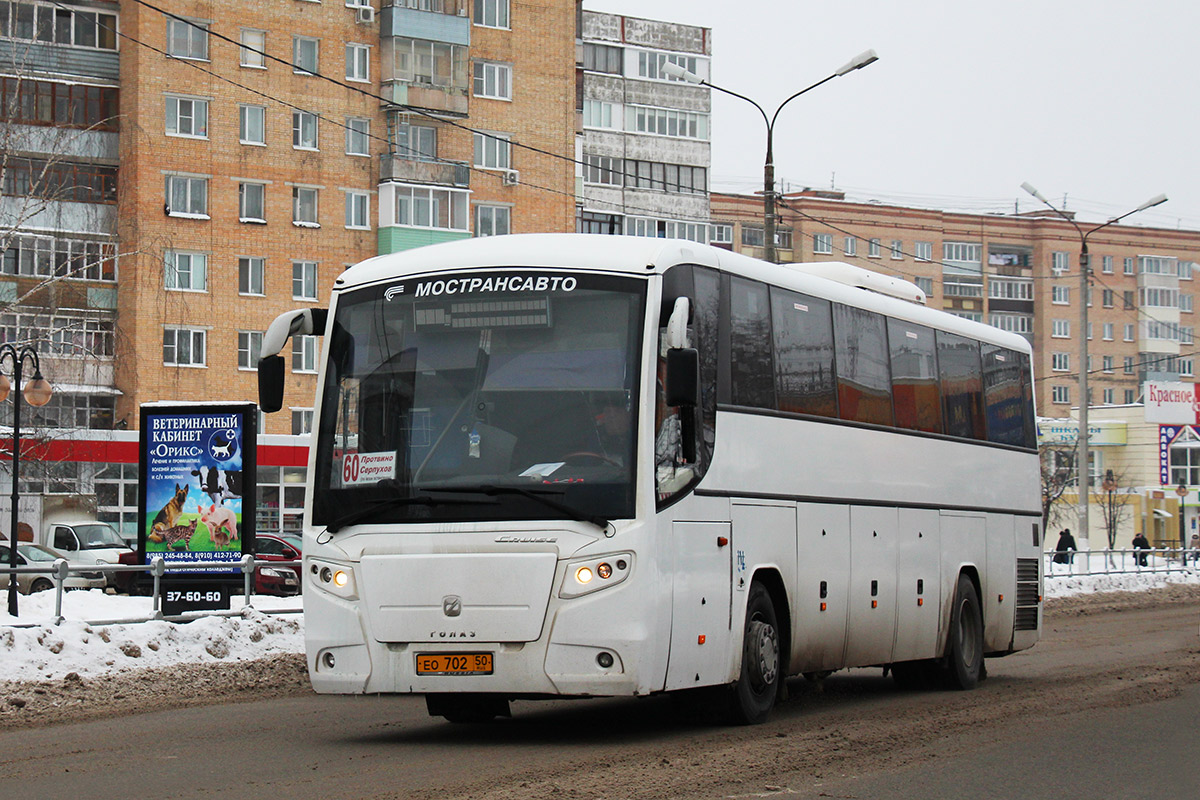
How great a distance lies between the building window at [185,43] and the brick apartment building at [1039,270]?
46181 millimetres

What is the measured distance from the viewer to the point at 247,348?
201 ft

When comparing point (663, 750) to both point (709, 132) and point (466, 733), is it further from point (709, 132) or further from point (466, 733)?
point (709, 132)

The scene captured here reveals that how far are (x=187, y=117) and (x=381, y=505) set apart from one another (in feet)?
165

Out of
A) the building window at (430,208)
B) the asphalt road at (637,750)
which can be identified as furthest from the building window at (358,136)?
the asphalt road at (637,750)

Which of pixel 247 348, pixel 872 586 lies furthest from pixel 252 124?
pixel 872 586

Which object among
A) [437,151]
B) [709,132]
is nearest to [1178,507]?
[709,132]

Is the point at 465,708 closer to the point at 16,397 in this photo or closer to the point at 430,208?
the point at 16,397

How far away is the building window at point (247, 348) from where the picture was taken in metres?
61.0

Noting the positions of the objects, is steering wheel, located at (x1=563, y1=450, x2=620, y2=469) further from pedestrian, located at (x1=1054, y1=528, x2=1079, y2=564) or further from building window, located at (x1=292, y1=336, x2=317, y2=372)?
building window, located at (x1=292, y1=336, x2=317, y2=372)

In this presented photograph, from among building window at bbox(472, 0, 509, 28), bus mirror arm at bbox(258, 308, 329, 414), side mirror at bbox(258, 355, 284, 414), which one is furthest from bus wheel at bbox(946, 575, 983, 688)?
building window at bbox(472, 0, 509, 28)

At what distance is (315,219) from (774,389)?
50851 mm

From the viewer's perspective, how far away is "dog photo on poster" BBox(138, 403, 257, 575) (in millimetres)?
22938

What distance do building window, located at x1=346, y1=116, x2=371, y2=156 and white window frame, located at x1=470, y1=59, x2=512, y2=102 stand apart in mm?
4794

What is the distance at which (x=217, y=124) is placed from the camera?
60.1 meters
